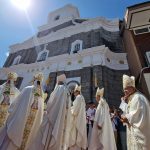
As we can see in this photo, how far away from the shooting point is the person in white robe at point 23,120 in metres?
4.09

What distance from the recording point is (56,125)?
4.28m

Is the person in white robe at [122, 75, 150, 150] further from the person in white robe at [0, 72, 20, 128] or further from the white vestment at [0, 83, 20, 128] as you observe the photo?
the person in white robe at [0, 72, 20, 128]

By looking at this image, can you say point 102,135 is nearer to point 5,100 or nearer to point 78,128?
point 78,128

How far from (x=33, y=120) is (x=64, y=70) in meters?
10.4

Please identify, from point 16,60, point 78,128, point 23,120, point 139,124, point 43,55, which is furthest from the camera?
point 16,60

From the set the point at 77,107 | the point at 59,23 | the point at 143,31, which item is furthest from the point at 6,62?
the point at 77,107

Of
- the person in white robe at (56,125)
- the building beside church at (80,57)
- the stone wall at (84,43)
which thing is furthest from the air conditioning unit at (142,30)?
the person in white robe at (56,125)

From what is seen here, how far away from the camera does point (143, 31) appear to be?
40.4 feet

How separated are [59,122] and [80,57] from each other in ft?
36.9

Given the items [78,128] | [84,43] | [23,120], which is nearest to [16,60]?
[84,43]

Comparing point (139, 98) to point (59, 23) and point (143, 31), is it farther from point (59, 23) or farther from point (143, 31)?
point (59, 23)

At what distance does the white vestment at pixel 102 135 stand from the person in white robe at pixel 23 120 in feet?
5.99

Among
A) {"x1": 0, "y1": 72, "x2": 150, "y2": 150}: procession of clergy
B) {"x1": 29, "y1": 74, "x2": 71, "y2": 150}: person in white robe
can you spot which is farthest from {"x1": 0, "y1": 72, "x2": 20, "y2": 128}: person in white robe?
{"x1": 29, "y1": 74, "x2": 71, "y2": 150}: person in white robe

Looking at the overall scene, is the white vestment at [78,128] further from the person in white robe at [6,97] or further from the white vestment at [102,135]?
the person in white robe at [6,97]
